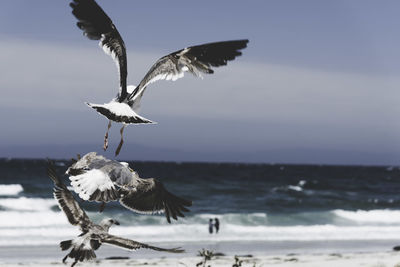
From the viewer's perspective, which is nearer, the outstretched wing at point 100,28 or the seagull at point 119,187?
the seagull at point 119,187

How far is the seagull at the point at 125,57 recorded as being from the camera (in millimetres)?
3027

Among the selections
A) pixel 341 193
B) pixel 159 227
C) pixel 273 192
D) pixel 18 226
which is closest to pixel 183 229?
pixel 159 227

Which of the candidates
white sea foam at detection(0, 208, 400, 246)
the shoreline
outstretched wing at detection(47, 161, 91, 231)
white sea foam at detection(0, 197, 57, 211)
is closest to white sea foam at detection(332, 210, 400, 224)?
white sea foam at detection(0, 208, 400, 246)

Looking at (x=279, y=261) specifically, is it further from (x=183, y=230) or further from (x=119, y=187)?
(x=119, y=187)

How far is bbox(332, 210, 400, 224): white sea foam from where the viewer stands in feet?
127

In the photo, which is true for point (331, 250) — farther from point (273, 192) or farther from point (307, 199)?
point (273, 192)

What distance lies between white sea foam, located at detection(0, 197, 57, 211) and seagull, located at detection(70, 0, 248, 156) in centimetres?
3255

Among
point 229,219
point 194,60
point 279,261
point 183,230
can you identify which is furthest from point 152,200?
point 229,219

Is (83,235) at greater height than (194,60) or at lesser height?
lesser

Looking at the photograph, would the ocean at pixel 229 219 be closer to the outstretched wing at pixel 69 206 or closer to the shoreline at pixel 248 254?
the shoreline at pixel 248 254

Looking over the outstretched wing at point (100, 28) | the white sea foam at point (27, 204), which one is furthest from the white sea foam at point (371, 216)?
the outstretched wing at point (100, 28)

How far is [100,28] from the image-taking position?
356 centimetres

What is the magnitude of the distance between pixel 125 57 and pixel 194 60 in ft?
1.26

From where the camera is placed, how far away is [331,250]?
2295 centimetres
